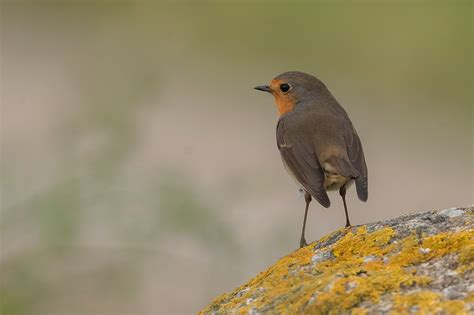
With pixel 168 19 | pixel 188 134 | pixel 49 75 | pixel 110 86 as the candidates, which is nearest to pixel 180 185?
pixel 110 86

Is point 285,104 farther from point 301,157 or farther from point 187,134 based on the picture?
point 187,134

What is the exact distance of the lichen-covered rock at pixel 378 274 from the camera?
4.43m

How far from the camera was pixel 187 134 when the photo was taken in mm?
16047

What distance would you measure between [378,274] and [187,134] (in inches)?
450

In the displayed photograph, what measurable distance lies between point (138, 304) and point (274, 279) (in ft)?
14.2

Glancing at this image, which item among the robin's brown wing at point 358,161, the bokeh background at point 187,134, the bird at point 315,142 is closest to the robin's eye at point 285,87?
the bird at point 315,142

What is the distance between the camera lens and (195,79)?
19.0 m

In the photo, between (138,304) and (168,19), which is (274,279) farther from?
(168,19)

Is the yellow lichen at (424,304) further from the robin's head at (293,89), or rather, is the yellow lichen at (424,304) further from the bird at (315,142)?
the robin's head at (293,89)

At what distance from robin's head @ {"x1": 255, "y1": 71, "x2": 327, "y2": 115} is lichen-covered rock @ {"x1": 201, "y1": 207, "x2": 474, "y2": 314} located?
11.5 ft

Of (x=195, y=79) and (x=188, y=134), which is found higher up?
(x=195, y=79)

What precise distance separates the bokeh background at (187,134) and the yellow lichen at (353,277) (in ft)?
7.95

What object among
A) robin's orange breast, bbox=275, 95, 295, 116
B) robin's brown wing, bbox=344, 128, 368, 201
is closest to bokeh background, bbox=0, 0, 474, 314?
robin's orange breast, bbox=275, 95, 295, 116

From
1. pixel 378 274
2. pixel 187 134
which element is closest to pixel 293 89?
pixel 378 274
